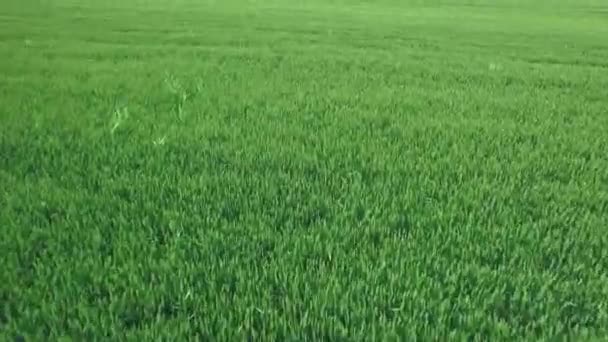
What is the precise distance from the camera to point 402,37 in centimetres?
1961

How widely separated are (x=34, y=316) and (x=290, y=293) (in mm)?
1203

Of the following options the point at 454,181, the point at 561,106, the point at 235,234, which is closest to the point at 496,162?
the point at 454,181

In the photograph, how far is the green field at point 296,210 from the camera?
2455 millimetres

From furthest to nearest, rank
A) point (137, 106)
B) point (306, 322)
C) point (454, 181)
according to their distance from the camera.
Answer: point (137, 106) < point (454, 181) < point (306, 322)

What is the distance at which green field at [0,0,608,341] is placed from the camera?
8.05ft

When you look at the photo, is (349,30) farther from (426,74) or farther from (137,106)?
(137,106)

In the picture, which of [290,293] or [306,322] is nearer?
[306,322]

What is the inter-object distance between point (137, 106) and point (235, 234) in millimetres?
3866

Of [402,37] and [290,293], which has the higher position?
[402,37]

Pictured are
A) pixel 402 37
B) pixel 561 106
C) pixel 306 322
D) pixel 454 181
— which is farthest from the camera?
pixel 402 37

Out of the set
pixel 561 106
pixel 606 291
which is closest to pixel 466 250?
pixel 606 291

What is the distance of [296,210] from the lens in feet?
11.7

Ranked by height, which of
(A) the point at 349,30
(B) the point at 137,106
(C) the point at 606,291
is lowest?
(C) the point at 606,291

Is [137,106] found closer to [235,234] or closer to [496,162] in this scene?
[235,234]
